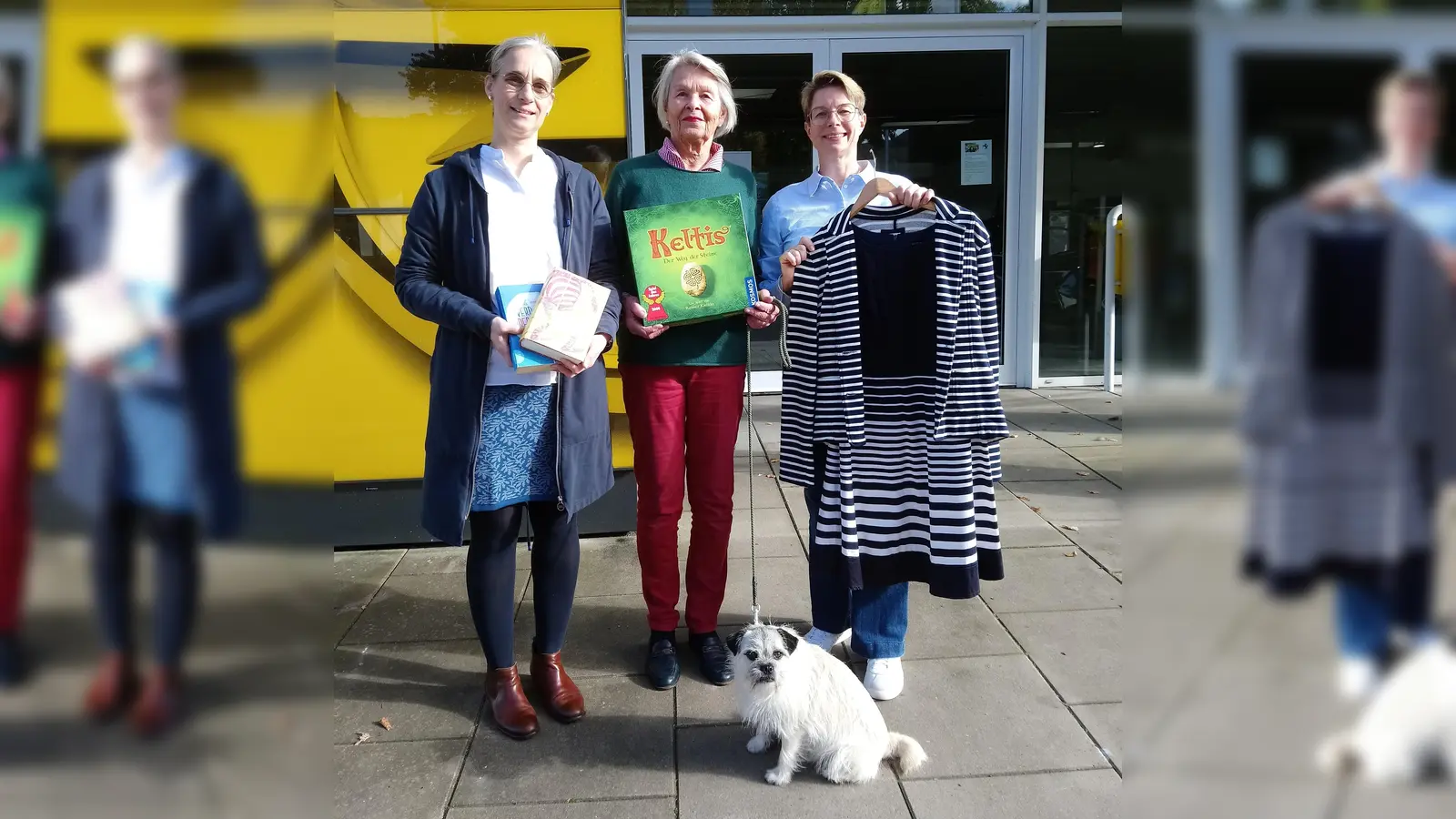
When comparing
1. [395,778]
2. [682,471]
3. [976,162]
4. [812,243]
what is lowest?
[395,778]

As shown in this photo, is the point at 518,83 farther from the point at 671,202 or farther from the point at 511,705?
the point at 511,705

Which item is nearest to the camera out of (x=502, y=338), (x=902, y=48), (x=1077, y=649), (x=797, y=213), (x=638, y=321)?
(x=502, y=338)

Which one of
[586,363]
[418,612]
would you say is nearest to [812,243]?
[586,363]

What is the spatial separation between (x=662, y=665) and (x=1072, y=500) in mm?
3067

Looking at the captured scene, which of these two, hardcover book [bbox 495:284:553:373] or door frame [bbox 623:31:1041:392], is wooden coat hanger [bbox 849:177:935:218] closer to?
hardcover book [bbox 495:284:553:373]

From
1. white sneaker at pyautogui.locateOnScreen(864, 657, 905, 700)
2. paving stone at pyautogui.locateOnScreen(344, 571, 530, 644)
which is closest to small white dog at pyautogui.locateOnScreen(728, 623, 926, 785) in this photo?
white sneaker at pyautogui.locateOnScreen(864, 657, 905, 700)

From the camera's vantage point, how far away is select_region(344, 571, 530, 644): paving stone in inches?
139

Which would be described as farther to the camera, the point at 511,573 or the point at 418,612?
the point at 418,612
